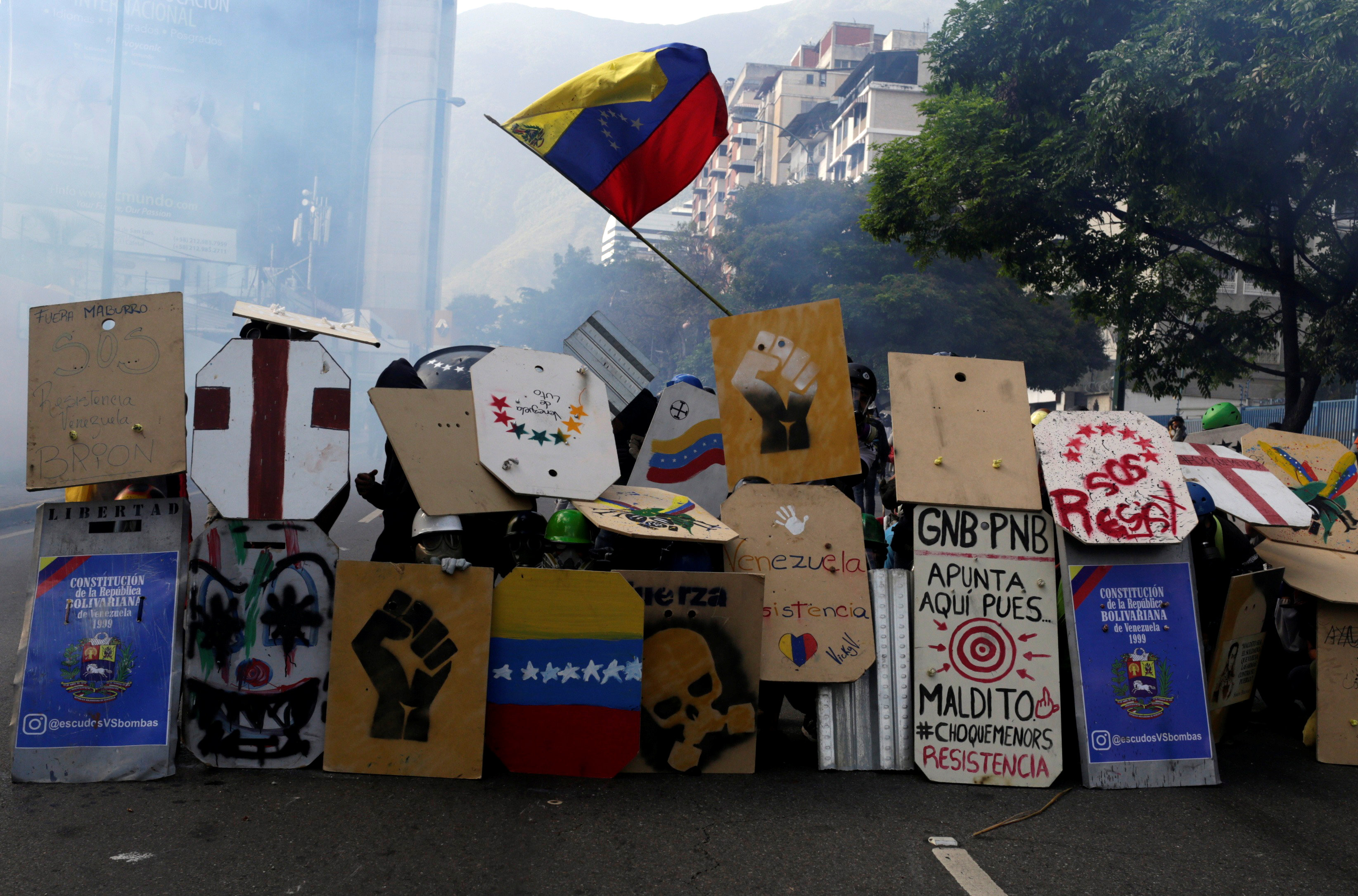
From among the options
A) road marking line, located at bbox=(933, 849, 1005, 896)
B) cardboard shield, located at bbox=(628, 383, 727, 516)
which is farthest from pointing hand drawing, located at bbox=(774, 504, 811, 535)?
road marking line, located at bbox=(933, 849, 1005, 896)

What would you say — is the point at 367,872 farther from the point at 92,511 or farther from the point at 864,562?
the point at 864,562

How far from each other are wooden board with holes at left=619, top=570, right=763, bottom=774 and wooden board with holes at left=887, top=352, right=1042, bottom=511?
0.93 m

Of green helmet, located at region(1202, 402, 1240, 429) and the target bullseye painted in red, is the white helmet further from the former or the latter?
green helmet, located at region(1202, 402, 1240, 429)

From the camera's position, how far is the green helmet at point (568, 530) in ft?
15.1

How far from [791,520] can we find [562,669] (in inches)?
50.1

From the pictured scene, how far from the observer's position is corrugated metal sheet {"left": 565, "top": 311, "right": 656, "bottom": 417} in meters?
6.25

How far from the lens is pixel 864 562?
15.7 feet

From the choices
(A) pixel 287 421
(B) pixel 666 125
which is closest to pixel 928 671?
(A) pixel 287 421

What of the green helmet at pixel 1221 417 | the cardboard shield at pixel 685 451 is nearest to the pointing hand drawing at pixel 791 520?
the cardboard shield at pixel 685 451

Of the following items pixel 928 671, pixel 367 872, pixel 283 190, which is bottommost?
pixel 367 872

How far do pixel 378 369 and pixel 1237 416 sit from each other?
173ft

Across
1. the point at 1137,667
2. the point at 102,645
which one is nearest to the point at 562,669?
the point at 102,645

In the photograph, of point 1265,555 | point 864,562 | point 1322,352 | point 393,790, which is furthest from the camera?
point 1322,352

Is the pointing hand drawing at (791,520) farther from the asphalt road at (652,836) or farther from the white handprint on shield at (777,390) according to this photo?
the asphalt road at (652,836)
